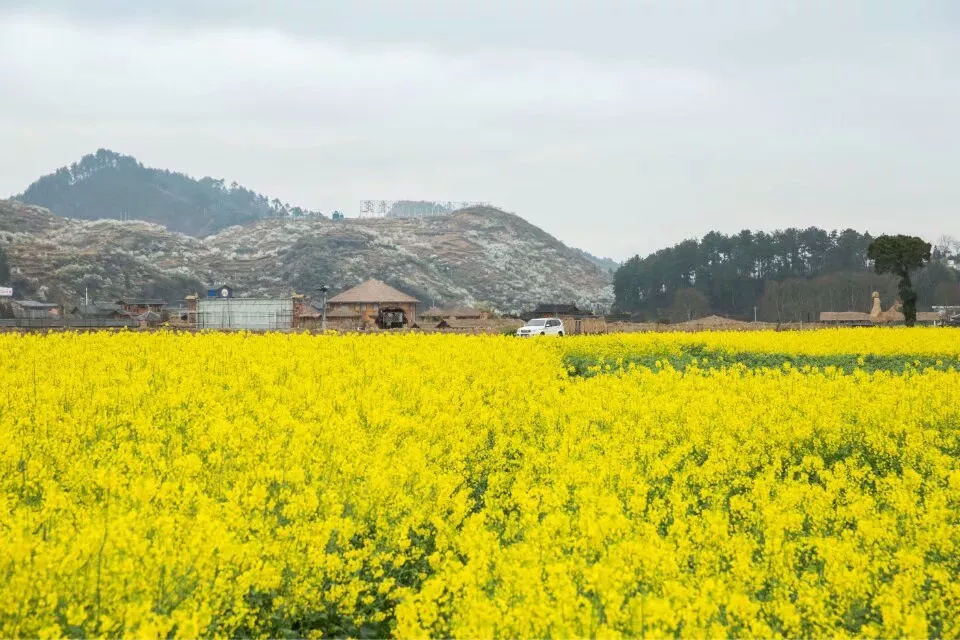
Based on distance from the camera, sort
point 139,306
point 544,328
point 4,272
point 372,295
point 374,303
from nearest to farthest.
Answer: point 544,328 → point 374,303 → point 372,295 → point 139,306 → point 4,272

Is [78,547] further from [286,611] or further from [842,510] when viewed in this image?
[842,510]

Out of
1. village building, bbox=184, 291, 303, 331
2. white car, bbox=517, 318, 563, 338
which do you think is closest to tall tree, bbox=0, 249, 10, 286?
village building, bbox=184, 291, 303, 331

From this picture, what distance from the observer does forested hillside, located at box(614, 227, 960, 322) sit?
9388 cm

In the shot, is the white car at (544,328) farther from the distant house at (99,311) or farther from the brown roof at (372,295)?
the distant house at (99,311)

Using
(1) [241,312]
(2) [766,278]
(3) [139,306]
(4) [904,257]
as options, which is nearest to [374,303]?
(1) [241,312]

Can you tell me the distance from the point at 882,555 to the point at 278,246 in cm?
18902

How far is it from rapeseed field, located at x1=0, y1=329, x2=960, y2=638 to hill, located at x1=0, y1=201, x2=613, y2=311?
116545 mm

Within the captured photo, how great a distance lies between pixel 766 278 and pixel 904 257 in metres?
68.4

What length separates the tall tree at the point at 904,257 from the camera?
1740 inches

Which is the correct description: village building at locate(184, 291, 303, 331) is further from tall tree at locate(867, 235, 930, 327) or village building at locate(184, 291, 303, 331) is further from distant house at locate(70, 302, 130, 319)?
distant house at locate(70, 302, 130, 319)

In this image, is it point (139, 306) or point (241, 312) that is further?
point (139, 306)

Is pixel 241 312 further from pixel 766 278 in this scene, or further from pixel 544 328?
pixel 766 278

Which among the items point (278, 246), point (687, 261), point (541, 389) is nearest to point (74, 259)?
point (278, 246)

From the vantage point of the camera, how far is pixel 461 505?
6113mm
